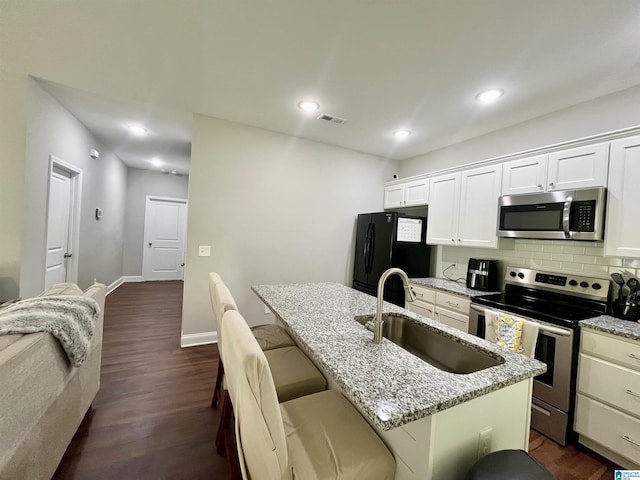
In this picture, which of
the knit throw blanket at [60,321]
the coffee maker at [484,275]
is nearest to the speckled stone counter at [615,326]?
the coffee maker at [484,275]

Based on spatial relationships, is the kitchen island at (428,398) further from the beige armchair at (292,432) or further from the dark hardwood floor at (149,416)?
the dark hardwood floor at (149,416)

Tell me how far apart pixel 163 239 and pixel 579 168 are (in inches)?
291

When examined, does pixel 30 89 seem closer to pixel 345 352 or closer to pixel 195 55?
pixel 195 55

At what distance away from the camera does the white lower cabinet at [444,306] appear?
2.60m

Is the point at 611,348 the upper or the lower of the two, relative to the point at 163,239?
lower

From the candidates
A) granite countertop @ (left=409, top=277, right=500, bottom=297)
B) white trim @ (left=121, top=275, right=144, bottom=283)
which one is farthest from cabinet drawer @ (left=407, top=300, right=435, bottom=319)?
white trim @ (left=121, top=275, right=144, bottom=283)

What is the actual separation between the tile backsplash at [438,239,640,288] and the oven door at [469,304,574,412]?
0.74 m

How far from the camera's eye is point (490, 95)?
2338mm

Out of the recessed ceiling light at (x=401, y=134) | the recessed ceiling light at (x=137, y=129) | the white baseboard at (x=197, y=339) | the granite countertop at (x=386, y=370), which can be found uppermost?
the recessed ceiling light at (x=137, y=129)

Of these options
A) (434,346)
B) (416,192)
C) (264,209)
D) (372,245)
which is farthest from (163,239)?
(434,346)

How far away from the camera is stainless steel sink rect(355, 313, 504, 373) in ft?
4.18

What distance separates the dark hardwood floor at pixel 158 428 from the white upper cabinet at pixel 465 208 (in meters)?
1.73

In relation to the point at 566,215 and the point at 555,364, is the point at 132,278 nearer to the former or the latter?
the point at 555,364

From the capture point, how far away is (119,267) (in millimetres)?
6016
